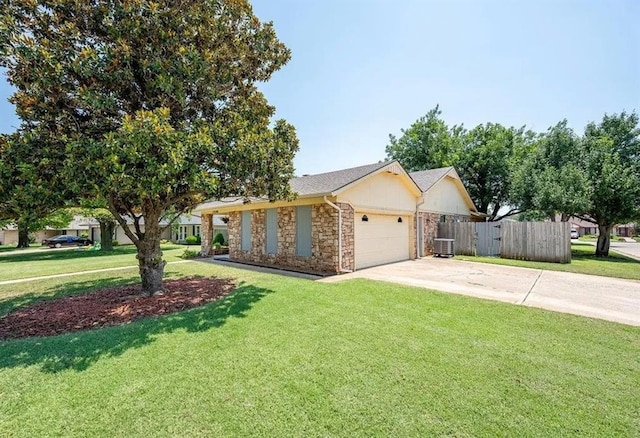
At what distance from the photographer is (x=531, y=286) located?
8805 millimetres

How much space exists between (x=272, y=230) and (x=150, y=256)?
233 inches

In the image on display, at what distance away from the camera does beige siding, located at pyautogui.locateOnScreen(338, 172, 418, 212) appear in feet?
38.2

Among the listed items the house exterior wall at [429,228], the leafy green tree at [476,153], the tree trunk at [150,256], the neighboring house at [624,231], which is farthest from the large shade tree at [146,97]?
the neighboring house at [624,231]

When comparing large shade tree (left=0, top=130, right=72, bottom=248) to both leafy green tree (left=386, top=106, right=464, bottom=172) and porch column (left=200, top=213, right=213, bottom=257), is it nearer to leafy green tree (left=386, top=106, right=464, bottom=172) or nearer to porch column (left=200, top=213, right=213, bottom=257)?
porch column (left=200, top=213, right=213, bottom=257)

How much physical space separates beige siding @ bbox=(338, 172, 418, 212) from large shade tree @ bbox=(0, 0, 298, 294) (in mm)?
4303

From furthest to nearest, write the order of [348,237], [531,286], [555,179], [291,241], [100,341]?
[555,179] < [291,241] < [348,237] < [531,286] < [100,341]

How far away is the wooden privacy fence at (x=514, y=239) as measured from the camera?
1388cm

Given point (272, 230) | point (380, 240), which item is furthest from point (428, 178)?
point (272, 230)

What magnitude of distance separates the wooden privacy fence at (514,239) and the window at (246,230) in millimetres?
11333

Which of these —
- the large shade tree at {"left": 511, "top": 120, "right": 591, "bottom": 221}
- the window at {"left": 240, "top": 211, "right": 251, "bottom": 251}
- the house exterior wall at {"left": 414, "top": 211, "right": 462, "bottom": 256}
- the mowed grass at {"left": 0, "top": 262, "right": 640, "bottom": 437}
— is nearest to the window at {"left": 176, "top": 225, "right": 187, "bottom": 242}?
the window at {"left": 240, "top": 211, "right": 251, "bottom": 251}

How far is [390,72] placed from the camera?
1238 cm

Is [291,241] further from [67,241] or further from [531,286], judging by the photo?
[67,241]

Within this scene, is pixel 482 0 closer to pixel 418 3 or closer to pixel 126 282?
pixel 418 3

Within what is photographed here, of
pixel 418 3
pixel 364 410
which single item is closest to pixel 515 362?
pixel 364 410
